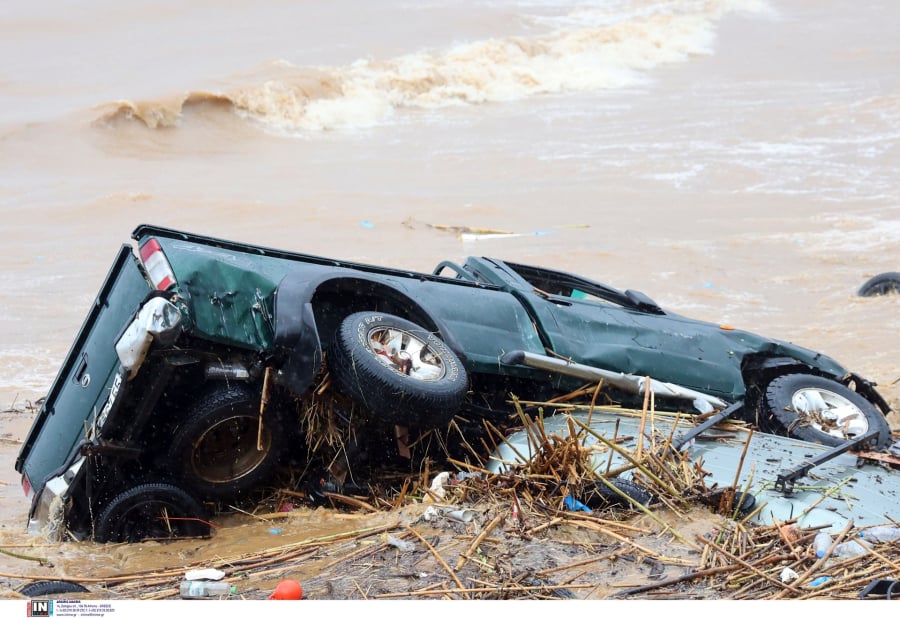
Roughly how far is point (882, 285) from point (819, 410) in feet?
20.4

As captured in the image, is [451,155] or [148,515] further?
[451,155]

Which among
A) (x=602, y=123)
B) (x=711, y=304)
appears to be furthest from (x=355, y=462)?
(x=602, y=123)

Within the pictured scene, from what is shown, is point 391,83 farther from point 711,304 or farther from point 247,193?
point 711,304

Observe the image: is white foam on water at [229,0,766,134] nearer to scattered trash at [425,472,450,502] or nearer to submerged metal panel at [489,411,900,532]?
submerged metal panel at [489,411,900,532]

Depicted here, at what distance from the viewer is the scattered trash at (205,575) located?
13.8 ft

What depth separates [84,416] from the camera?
5184 millimetres

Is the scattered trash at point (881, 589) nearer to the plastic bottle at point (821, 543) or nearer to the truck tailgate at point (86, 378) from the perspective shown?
the plastic bottle at point (821, 543)

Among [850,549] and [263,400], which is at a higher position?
[263,400]

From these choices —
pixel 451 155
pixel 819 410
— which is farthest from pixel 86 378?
pixel 451 155

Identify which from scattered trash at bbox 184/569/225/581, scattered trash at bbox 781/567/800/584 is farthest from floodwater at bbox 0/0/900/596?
scattered trash at bbox 781/567/800/584

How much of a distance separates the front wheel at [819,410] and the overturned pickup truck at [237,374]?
42 centimetres

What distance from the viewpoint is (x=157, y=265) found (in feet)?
16.9

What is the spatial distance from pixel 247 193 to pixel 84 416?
46.7ft

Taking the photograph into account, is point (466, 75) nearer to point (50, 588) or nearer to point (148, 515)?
point (148, 515)
